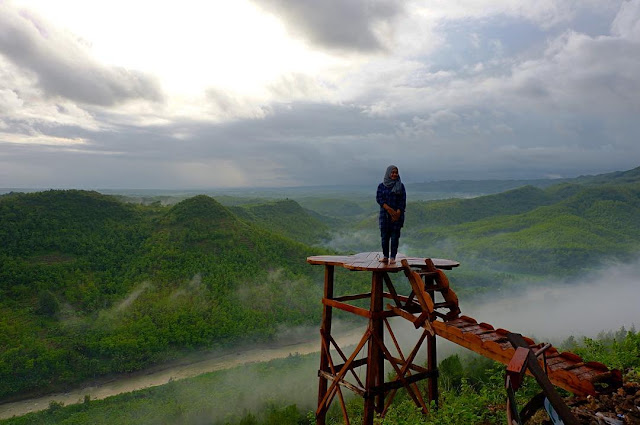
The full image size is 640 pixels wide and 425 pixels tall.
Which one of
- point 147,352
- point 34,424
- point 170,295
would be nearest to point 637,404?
point 34,424

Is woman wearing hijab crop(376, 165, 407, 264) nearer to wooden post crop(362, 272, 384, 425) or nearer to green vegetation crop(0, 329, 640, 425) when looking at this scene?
wooden post crop(362, 272, 384, 425)

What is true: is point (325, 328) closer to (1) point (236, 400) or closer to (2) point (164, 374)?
(1) point (236, 400)

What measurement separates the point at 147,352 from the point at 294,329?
742 inches

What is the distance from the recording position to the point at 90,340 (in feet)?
142

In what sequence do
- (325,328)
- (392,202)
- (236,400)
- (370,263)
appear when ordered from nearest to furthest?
(370,263) → (392,202) → (325,328) → (236,400)

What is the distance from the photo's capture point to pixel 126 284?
51.3 m

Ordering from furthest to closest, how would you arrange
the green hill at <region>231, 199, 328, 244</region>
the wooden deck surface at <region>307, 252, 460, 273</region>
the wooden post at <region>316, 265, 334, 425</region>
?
the green hill at <region>231, 199, 328, 244</region>, the wooden post at <region>316, 265, 334, 425</region>, the wooden deck surface at <region>307, 252, 460, 273</region>

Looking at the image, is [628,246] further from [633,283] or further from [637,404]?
[637,404]

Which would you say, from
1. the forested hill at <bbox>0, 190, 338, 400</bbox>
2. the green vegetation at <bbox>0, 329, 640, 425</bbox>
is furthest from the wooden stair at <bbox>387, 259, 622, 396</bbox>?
the forested hill at <bbox>0, 190, 338, 400</bbox>

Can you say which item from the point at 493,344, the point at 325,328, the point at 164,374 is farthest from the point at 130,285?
the point at 493,344

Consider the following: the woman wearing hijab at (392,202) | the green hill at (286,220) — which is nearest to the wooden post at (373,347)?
the woman wearing hijab at (392,202)

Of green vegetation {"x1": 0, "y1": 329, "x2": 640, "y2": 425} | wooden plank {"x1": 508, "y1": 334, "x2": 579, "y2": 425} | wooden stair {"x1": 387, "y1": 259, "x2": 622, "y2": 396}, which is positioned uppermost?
wooden plank {"x1": 508, "y1": 334, "x2": 579, "y2": 425}

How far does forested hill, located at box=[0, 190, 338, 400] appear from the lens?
4184cm

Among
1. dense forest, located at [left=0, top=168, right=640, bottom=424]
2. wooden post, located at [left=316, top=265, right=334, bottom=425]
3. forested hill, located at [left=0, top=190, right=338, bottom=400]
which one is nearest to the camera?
wooden post, located at [left=316, top=265, right=334, bottom=425]
